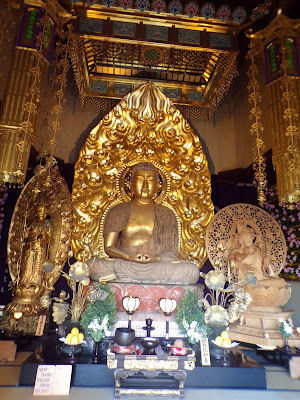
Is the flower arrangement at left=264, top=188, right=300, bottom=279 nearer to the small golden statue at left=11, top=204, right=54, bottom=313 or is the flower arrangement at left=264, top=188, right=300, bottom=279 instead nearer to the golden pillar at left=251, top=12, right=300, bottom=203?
the golden pillar at left=251, top=12, right=300, bottom=203

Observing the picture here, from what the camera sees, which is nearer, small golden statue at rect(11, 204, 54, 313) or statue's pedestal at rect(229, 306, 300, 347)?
statue's pedestal at rect(229, 306, 300, 347)

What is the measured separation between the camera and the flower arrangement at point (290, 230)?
17.5ft

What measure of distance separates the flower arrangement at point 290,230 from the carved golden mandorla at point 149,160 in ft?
4.39

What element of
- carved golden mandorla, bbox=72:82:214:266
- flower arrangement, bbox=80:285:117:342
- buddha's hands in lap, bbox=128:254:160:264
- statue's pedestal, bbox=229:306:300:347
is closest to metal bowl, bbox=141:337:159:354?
flower arrangement, bbox=80:285:117:342

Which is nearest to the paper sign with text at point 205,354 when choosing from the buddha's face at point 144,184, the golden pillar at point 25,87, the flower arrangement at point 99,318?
the flower arrangement at point 99,318

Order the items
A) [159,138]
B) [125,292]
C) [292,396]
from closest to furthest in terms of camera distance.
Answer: [292,396], [125,292], [159,138]

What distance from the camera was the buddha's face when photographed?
5555mm

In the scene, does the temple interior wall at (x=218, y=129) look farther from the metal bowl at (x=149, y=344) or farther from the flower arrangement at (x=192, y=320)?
the metal bowl at (x=149, y=344)

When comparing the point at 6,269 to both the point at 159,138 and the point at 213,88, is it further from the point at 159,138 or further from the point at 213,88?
the point at 213,88

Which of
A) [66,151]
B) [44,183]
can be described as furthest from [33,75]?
[66,151]

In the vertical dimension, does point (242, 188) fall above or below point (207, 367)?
above

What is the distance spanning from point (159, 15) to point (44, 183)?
390 centimetres

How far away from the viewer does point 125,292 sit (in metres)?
4.23

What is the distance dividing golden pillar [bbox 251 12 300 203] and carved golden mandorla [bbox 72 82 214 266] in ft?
5.46
